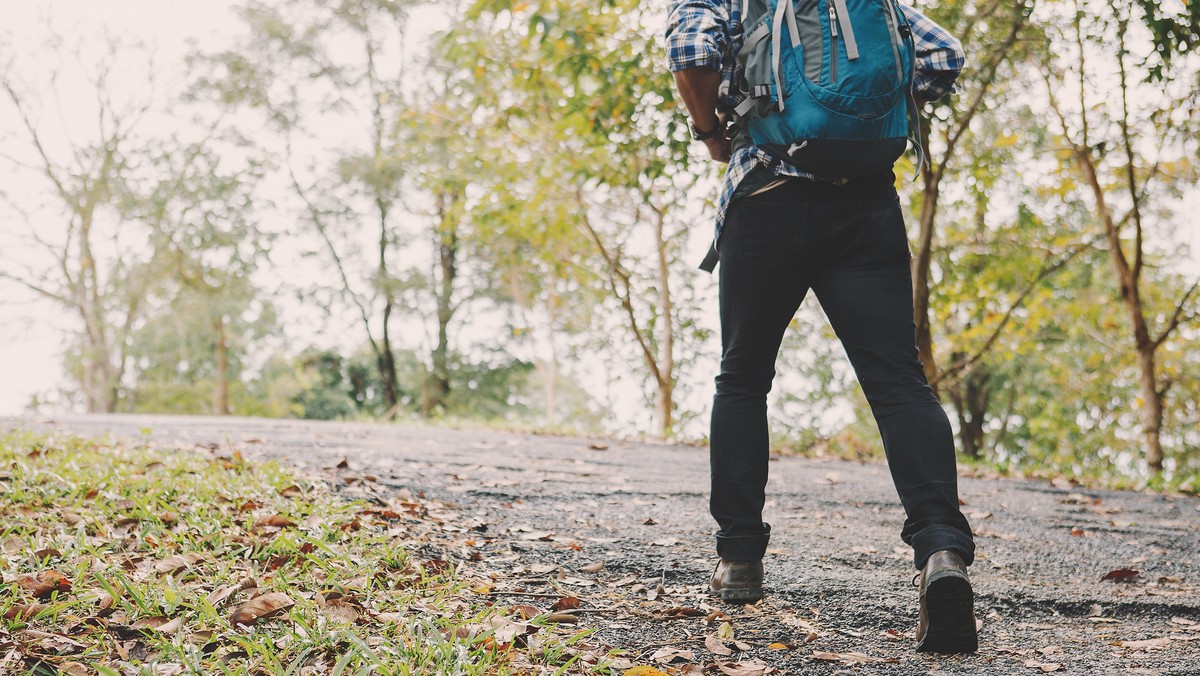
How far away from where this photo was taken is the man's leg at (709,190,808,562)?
2.29m

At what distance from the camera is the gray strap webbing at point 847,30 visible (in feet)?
7.02

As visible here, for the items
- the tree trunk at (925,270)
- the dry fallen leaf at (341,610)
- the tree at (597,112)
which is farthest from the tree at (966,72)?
the dry fallen leaf at (341,610)

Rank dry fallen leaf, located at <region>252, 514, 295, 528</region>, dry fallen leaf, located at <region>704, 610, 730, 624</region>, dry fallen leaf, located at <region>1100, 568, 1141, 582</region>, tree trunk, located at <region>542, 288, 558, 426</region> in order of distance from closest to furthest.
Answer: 1. dry fallen leaf, located at <region>704, 610, 730, 624</region>
2. dry fallen leaf, located at <region>252, 514, 295, 528</region>
3. dry fallen leaf, located at <region>1100, 568, 1141, 582</region>
4. tree trunk, located at <region>542, 288, 558, 426</region>

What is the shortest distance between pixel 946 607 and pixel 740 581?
2.02 ft

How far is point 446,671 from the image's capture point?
1890 mm

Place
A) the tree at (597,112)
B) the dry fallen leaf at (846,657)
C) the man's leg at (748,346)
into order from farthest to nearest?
the tree at (597,112) → the man's leg at (748,346) → the dry fallen leaf at (846,657)

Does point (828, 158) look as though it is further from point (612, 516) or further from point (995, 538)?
point (995, 538)

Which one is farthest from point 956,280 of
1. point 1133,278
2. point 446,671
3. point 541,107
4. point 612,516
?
point 446,671

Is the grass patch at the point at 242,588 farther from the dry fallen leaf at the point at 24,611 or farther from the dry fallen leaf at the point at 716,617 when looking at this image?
the dry fallen leaf at the point at 716,617

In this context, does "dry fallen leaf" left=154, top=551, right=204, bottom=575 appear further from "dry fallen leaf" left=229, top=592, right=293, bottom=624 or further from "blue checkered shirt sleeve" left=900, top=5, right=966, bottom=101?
"blue checkered shirt sleeve" left=900, top=5, right=966, bottom=101

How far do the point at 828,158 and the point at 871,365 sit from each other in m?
0.55

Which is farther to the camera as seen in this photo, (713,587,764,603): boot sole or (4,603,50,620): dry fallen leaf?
(713,587,764,603): boot sole

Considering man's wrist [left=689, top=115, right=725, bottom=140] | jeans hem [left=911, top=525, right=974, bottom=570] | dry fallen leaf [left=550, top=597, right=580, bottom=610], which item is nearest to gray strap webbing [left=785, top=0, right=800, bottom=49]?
man's wrist [left=689, top=115, right=725, bottom=140]

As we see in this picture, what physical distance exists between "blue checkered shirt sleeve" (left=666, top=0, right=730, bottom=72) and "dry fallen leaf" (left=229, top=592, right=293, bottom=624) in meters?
1.74
